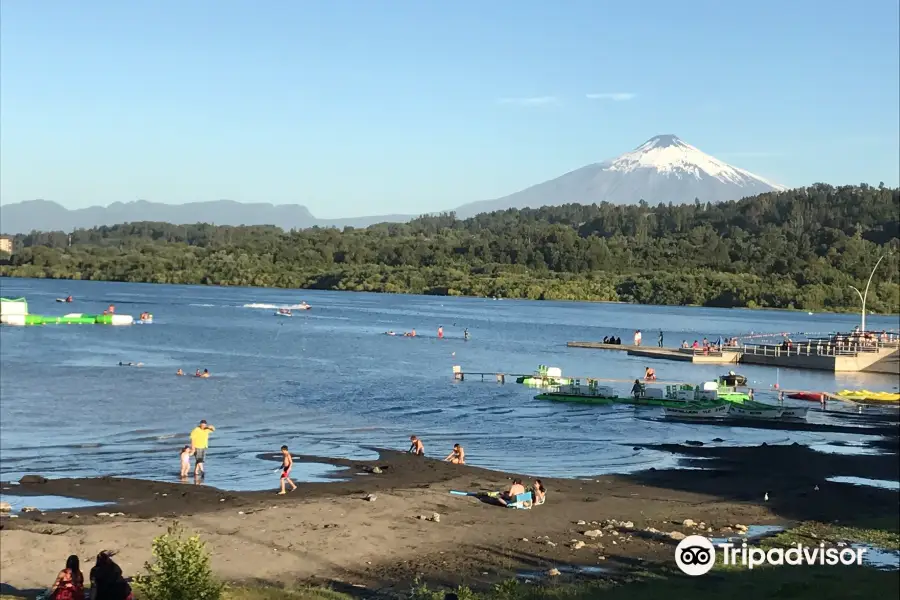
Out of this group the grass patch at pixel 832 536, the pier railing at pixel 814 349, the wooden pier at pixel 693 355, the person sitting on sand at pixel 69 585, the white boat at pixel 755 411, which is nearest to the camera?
the person sitting on sand at pixel 69 585

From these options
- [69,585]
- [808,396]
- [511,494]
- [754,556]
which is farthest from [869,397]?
[69,585]

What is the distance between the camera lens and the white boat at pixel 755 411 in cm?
3962

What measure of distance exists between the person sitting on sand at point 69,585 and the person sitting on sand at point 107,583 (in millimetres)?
159

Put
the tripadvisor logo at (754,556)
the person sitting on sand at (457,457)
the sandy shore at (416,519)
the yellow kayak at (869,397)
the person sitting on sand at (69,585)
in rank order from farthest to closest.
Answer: the yellow kayak at (869,397) → the person sitting on sand at (457,457) → the sandy shore at (416,519) → the tripadvisor logo at (754,556) → the person sitting on sand at (69,585)

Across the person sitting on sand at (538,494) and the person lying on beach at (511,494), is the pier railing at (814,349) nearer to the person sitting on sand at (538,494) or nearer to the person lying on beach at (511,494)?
the person sitting on sand at (538,494)

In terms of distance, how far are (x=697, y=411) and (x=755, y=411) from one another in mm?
2051

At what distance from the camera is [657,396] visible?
4538cm

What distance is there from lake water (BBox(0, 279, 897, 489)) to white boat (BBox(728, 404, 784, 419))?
2106mm

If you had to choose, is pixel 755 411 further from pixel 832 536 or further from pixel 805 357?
pixel 805 357

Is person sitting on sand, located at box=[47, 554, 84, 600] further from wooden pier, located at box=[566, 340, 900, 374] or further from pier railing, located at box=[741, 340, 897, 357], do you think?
pier railing, located at box=[741, 340, 897, 357]

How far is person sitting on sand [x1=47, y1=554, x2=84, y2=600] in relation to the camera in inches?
521

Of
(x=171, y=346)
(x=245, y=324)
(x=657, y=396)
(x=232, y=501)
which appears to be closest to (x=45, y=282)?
(x=245, y=324)

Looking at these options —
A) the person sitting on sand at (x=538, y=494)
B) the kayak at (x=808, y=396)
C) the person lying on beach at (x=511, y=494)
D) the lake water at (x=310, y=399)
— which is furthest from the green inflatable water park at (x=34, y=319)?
the person sitting on sand at (x=538, y=494)

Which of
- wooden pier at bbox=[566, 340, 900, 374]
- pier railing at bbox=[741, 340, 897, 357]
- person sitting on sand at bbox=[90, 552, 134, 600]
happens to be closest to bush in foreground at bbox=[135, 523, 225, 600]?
person sitting on sand at bbox=[90, 552, 134, 600]
